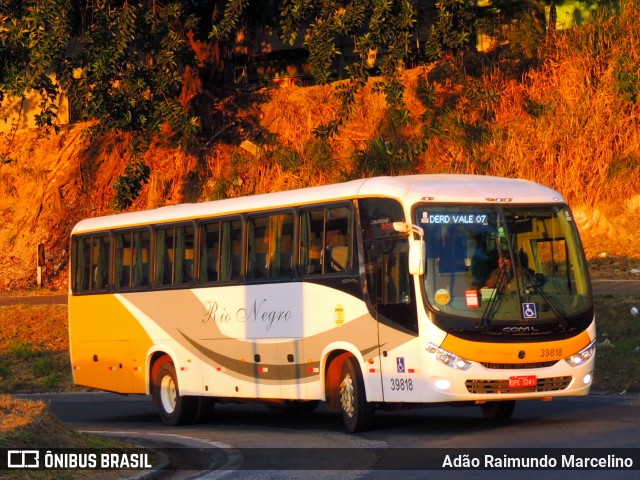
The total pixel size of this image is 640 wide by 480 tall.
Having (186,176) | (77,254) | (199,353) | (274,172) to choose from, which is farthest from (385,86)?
(199,353)

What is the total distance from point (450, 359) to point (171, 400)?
243 inches

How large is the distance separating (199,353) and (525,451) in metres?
7.15

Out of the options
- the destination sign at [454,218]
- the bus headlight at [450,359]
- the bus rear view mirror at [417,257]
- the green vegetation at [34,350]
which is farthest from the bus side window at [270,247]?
the green vegetation at [34,350]

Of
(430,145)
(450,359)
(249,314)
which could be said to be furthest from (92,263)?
(430,145)

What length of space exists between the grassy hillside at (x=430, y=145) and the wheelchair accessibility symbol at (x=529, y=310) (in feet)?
44.3

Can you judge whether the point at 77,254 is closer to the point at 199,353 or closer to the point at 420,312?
the point at 199,353

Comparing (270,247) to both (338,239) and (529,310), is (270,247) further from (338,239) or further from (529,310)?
(529,310)

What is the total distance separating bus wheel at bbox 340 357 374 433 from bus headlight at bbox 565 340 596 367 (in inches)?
98.1

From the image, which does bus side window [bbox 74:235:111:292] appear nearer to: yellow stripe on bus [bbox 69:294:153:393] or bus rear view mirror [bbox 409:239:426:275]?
yellow stripe on bus [bbox 69:294:153:393]

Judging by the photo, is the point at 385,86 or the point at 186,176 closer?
the point at 385,86

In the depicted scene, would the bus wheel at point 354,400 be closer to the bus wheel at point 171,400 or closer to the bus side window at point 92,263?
the bus wheel at point 171,400

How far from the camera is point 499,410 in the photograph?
16.8 m

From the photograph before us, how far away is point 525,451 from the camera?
12.9m

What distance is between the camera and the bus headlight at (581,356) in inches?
595
